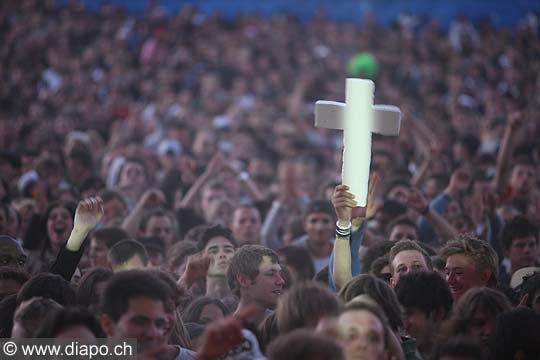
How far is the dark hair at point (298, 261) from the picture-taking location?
26.2 ft

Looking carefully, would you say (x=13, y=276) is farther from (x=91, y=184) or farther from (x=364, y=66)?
(x=364, y=66)

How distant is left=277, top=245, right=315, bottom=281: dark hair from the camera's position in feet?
26.2

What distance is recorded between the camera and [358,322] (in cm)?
465

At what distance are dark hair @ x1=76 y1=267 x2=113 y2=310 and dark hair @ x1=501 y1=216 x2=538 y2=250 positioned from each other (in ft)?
11.1

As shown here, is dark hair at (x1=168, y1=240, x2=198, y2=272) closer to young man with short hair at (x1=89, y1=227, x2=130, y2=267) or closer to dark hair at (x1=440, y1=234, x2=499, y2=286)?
young man with short hair at (x1=89, y1=227, x2=130, y2=267)

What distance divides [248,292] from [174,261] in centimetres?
147

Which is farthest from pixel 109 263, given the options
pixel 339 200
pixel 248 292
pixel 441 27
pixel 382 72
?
pixel 441 27

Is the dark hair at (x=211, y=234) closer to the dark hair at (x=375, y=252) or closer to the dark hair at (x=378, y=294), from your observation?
the dark hair at (x=375, y=252)

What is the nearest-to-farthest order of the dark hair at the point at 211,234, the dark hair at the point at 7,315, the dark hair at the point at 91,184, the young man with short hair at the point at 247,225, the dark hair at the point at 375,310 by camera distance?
the dark hair at the point at 375,310, the dark hair at the point at 7,315, the dark hair at the point at 211,234, the young man with short hair at the point at 247,225, the dark hair at the point at 91,184

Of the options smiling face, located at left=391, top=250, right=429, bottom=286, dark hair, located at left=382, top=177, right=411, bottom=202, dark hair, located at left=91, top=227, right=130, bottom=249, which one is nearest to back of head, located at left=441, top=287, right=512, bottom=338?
smiling face, located at left=391, top=250, right=429, bottom=286

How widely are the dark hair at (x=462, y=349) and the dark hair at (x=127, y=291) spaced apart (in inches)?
52.3

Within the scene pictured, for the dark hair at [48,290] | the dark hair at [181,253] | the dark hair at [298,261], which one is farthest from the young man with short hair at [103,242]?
the dark hair at [48,290]

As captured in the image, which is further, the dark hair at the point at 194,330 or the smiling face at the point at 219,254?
the smiling face at the point at 219,254

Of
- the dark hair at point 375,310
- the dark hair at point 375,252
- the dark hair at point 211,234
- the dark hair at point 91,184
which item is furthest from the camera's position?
the dark hair at point 91,184
